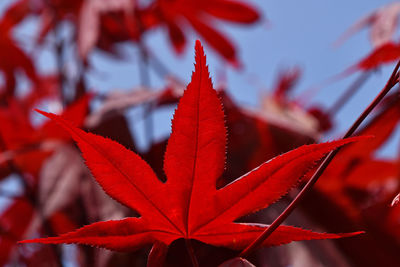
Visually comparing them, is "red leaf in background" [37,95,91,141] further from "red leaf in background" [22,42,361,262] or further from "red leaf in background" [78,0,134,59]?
"red leaf in background" [22,42,361,262]

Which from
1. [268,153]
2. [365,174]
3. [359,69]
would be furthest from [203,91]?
[365,174]

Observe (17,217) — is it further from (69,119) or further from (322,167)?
(322,167)

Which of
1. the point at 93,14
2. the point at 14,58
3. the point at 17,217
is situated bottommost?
the point at 17,217

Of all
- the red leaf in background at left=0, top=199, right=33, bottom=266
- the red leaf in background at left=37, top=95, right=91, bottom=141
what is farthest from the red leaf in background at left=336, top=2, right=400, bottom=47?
the red leaf in background at left=0, top=199, right=33, bottom=266

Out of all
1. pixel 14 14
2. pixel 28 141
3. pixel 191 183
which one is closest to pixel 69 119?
pixel 28 141

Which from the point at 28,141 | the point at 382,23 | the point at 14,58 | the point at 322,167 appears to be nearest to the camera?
the point at 322,167

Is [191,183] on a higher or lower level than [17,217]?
higher

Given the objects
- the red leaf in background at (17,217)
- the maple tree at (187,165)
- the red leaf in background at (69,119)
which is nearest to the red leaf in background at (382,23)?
the maple tree at (187,165)

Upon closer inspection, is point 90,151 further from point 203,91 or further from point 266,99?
point 266,99
